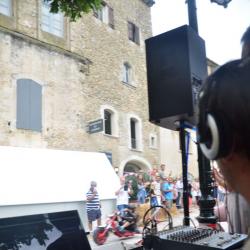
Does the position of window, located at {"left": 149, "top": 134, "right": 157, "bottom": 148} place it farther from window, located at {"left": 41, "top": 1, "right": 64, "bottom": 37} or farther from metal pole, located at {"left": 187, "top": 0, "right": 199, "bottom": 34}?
metal pole, located at {"left": 187, "top": 0, "right": 199, "bottom": 34}

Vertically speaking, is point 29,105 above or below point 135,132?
above

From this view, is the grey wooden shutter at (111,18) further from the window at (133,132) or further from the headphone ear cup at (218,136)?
the headphone ear cup at (218,136)

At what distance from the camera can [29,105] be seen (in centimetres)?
1379

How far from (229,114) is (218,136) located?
0.06 meters

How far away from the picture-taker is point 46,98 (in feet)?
48.0

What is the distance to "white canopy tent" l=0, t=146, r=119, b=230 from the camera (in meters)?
9.53

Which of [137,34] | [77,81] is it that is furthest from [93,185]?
[137,34]

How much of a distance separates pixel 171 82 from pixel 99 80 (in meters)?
14.6

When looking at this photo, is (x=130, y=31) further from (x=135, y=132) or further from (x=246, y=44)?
(x=246, y=44)

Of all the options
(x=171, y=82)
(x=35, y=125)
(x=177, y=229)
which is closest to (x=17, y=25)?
(x=35, y=125)

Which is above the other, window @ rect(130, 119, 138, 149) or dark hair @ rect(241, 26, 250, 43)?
window @ rect(130, 119, 138, 149)

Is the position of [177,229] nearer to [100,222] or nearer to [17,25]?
[100,222]

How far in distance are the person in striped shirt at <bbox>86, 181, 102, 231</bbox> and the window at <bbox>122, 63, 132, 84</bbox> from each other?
973 centimetres

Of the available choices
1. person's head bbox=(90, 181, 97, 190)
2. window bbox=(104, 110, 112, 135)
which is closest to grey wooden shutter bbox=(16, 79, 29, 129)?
person's head bbox=(90, 181, 97, 190)
